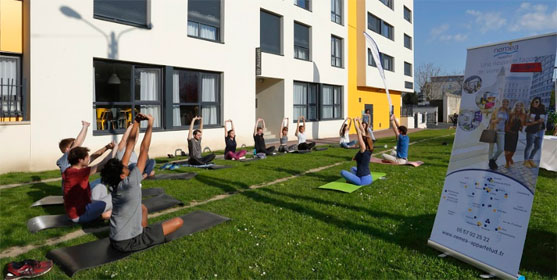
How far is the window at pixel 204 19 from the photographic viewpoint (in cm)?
1560

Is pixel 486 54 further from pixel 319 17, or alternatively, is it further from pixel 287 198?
pixel 319 17

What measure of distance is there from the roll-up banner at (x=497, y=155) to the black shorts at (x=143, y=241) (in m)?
3.58

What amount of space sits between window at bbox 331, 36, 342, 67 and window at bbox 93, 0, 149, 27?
577 inches

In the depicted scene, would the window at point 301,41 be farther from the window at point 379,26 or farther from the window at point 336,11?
the window at point 379,26

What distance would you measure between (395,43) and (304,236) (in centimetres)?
3320

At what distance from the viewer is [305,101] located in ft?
75.5

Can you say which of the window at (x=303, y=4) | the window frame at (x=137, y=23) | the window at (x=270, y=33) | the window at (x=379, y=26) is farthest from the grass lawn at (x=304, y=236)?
the window at (x=379, y=26)

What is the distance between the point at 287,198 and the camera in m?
7.36

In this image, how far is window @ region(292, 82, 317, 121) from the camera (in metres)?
22.3

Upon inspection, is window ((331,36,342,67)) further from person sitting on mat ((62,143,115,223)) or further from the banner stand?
the banner stand

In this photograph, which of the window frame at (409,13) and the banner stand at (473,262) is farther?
the window frame at (409,13)

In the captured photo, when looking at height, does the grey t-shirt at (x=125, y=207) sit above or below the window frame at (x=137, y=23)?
below

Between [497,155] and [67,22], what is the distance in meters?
12.6

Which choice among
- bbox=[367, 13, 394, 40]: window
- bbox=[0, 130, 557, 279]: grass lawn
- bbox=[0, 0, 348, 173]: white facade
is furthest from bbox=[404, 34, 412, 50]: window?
bbox=[0, 130, 557, 279]: grass lawn
